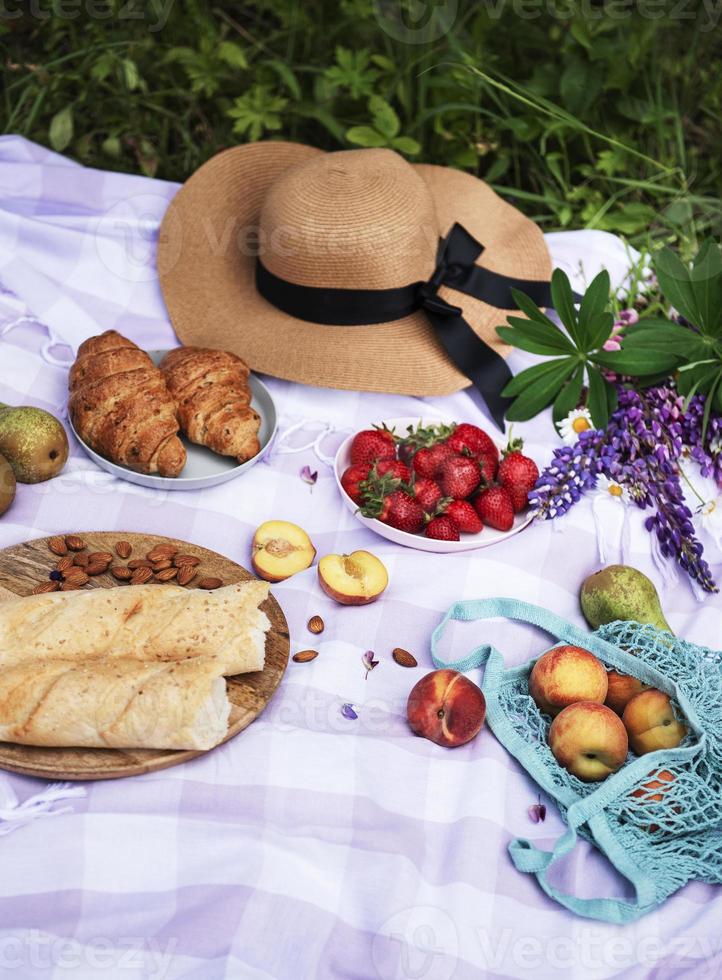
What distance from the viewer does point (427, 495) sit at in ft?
6.51

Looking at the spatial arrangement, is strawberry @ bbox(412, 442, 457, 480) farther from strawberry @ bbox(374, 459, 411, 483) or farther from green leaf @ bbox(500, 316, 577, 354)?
green leaf @ bbox(500, 316, 577, 354)

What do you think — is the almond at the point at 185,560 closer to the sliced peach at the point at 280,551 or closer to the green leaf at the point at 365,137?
the sliced peach at the point at 280,551

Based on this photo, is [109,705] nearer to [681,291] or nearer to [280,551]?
[280,551]

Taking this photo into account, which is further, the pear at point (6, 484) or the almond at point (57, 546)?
the pear at point (6, 484)

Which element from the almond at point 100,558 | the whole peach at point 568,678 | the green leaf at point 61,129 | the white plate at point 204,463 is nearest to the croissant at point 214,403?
the white plate at point 204,463

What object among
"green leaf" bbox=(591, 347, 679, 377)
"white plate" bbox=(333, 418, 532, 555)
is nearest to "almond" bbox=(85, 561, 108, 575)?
"white plate" bbox=(333, 418, 532, 555)

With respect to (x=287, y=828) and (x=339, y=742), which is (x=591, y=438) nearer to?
(x=339, y=742)

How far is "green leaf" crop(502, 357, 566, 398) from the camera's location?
85.7 inches

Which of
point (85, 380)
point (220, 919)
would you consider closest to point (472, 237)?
point (85, 380)

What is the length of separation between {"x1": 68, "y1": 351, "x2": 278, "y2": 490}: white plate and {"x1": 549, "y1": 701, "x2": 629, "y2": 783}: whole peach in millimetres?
934

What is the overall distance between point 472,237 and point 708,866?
1.71 meters

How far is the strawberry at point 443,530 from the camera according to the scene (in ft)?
6.34

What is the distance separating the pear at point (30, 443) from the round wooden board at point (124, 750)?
10.7 inches

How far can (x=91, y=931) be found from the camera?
132cm
